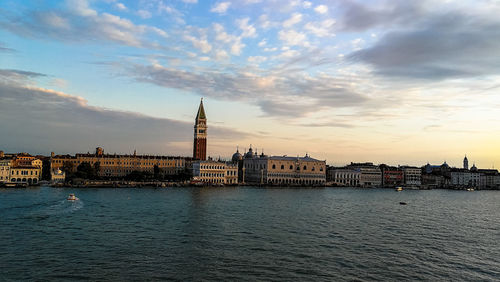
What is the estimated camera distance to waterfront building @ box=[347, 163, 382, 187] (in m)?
86.4

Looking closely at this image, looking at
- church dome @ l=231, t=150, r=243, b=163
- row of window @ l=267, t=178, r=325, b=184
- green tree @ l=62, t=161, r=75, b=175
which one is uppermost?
church dome @ l=231, t=150, r=243, b=163

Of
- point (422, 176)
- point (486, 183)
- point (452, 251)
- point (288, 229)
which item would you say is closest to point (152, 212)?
point (288, 229)

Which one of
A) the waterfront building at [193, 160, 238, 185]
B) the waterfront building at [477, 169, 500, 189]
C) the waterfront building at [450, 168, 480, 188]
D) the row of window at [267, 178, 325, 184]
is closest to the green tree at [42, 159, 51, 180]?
the waterfront building at [193, 160, 238, 185]

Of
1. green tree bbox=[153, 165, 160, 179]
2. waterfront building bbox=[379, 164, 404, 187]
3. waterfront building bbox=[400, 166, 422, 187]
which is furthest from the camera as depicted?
waterfront building bbox=[400, 166, 422, 187]

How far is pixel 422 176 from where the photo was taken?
98938 millimetres

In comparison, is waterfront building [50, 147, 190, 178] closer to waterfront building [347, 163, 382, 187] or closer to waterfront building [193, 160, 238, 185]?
waterfront building [193, 160, 238, 185]

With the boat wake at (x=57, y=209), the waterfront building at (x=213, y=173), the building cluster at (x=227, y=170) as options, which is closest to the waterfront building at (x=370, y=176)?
the building cluster at (x=227, y=170)

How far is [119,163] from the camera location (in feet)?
225

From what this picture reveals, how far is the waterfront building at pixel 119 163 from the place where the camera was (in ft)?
211

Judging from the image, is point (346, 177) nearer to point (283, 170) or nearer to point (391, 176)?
point (391, 176)

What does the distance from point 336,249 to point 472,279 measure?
16.6ft

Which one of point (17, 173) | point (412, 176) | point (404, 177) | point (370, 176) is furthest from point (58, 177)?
point (412, 176)

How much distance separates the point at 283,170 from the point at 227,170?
12.5 m

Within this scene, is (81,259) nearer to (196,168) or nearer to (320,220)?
(320,220)
